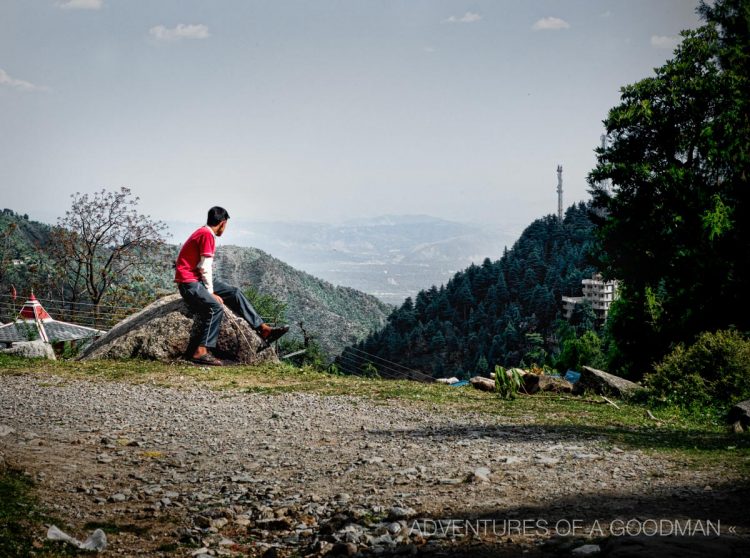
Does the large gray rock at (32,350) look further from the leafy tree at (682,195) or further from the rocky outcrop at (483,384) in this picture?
the leafy tree at (682,195)

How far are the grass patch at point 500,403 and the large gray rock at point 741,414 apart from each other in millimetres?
299

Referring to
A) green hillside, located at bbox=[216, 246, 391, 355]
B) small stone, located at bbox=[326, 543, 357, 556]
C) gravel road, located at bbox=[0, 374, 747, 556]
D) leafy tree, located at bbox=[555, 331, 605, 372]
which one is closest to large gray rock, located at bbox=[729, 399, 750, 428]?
gravel road, located at bbox=[0, 374, 747, 556]

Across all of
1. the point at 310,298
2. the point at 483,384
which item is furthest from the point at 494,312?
the point at 483,384

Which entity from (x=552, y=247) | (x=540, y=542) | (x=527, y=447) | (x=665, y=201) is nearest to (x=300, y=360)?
(x=665, y=201)

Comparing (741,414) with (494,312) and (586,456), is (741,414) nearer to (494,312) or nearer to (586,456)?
(586,456)

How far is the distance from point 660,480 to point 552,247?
97.1 m

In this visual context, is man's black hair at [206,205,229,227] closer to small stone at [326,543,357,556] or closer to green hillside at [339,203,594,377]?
small stone at [326,543,357,556]

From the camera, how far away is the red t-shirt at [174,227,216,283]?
52.9ft

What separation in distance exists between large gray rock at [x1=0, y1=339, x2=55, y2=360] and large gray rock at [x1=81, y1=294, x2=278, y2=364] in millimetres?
1026

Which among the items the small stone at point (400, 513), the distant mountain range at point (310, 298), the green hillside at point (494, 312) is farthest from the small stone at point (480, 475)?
the distant mountain range at point (310, 298)

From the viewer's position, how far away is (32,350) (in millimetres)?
17156

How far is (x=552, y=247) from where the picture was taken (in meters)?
101

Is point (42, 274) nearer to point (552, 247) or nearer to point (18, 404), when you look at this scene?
point (18, 404)

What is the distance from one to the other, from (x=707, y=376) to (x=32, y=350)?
1598cm
